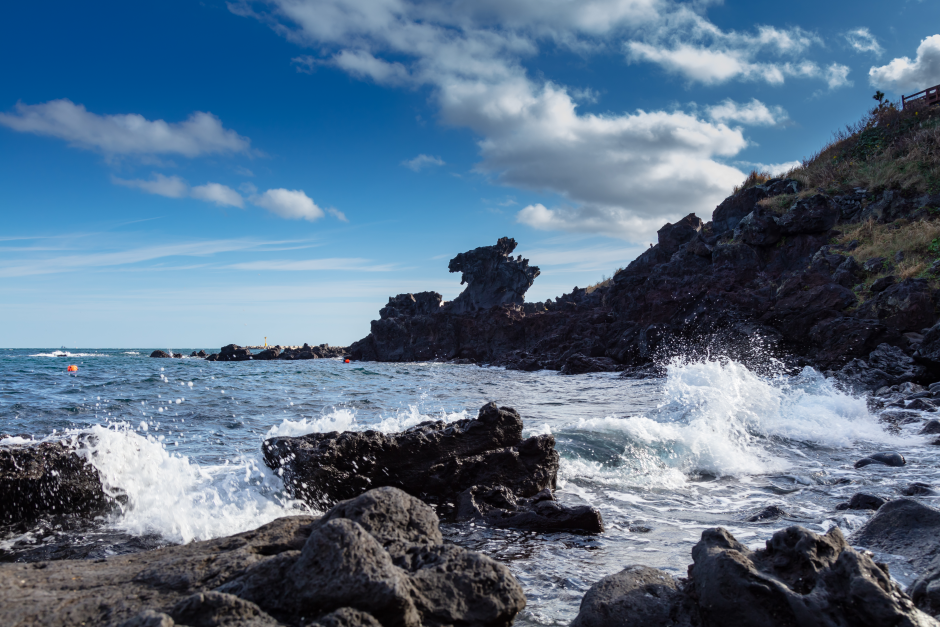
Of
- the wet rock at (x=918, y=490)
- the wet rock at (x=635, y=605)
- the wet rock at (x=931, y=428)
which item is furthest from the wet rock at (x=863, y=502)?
the wet rock at (x=931, y=428)

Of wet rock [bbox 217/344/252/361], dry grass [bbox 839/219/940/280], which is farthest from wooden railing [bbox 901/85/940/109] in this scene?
wet rock [bbox 217/344/252/361]

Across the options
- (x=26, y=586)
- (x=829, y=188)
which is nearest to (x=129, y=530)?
(x=26, y=586)

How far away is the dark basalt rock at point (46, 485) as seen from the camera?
15.4 feet

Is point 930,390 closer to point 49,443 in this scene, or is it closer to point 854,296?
point 854,296

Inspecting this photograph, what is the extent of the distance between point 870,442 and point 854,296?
11194 mm

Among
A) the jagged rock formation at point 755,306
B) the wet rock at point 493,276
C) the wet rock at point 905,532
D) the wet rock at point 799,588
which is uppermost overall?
the wet rock at point 493,276

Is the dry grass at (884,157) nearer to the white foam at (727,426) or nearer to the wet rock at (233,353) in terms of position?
the white foam at (727,426)

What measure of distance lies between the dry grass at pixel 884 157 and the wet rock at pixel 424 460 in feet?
88.0

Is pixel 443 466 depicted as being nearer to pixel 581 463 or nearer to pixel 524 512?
pixel 524 512

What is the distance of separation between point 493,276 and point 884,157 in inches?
1620

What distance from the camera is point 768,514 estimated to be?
16.5 ft

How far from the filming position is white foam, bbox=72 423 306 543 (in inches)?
187

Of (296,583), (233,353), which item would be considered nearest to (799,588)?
(296,583)

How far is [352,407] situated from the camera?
1310 centimetres
